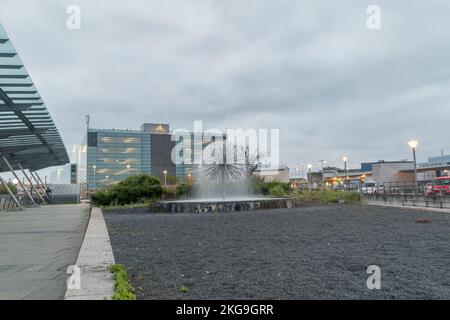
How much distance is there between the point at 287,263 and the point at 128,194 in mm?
23312

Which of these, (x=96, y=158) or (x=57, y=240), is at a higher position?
(x=96, y=158)

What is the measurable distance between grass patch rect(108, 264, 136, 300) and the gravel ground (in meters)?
0.20

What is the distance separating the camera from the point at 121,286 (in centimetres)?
451

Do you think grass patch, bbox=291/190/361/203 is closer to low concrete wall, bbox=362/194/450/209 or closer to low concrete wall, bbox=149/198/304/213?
low concrete wall, bbox=362/194/450/209

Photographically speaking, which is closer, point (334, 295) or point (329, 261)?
point (334, 295)

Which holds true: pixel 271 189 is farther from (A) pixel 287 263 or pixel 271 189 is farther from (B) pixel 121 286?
(B) pixel 121 286

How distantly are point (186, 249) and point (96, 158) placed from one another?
122 m

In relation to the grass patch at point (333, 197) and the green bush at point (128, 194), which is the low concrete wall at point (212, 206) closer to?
the green bush at point (128, 194)

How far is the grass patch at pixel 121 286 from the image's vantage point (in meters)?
4.11

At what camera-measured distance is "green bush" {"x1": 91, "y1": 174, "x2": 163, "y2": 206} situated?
27609 mm

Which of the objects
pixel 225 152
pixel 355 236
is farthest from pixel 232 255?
pixel 225 152

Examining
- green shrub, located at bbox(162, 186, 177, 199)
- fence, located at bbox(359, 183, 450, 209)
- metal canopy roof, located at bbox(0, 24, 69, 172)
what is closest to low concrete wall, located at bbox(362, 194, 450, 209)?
fence, located at bbox(359, 183, 450, 209)
